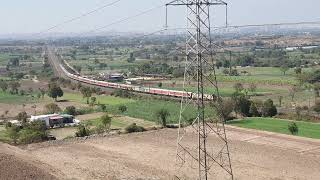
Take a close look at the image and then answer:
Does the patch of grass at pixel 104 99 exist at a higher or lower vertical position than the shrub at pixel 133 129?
higher

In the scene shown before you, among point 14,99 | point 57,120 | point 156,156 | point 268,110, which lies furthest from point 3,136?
point 14,99

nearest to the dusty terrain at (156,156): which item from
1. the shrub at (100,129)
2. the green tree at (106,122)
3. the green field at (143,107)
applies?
the shrub at (100,129)

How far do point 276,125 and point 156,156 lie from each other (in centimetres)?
1166

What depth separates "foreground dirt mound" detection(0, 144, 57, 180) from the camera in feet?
66.8

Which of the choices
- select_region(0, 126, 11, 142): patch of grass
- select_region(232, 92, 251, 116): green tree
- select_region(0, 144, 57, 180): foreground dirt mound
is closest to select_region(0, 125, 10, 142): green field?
select_region(0, 126, 11, 142): patch of grass

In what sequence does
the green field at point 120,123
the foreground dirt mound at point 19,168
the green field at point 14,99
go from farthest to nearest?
the green field at point 14,99, the green field at point 120,123, the foreground dirt mound at point 19,168

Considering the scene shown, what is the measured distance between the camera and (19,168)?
21.4 meters

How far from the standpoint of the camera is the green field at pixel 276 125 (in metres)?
31.4

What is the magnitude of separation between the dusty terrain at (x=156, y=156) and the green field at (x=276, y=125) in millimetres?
1549

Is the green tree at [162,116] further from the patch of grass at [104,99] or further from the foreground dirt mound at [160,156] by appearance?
the patch of grass at [104,99]

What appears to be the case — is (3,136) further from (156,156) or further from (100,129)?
(156,156)

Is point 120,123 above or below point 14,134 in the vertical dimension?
below

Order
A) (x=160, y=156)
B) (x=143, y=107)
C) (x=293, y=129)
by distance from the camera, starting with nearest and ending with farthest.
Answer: (x=160, y=156) → (x=293, y=129) → (x=143, y=107)

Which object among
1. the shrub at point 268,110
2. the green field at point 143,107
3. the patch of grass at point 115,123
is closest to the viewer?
the patch of grass at point 115,123
